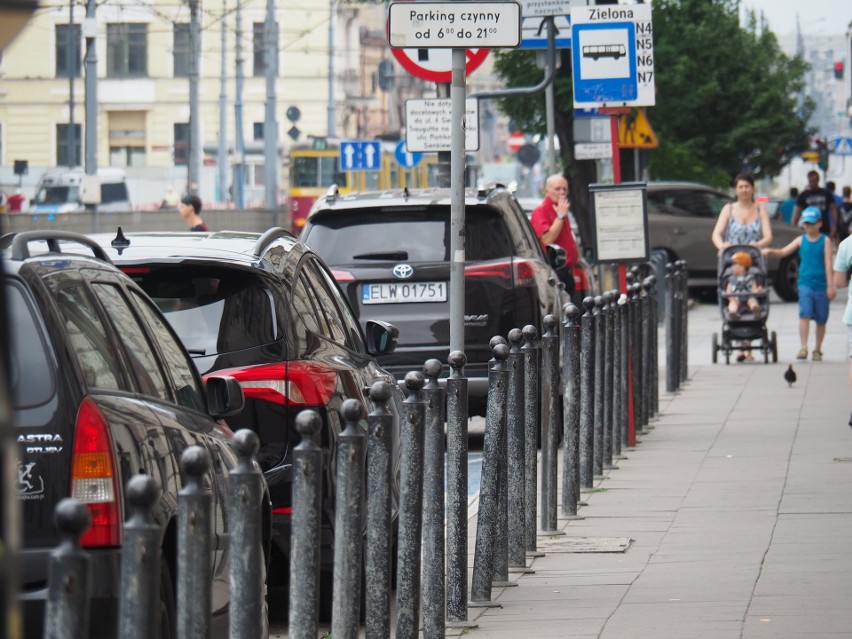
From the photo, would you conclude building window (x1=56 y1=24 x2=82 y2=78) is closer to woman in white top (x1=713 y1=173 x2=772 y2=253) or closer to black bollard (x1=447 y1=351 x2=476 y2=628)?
woman in white top (x1=713 y1=173 x2=772 y2=253)

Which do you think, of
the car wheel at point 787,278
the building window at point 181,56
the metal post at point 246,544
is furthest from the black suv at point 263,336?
the building window at point 181,56

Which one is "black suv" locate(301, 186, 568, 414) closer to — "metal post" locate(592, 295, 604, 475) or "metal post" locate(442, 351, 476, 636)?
"metal post" locate(592, 295, 604, 475)

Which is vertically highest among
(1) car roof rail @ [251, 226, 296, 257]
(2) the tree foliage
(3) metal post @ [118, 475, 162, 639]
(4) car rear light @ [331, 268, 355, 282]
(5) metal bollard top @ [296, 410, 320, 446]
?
(2) the tree foliage

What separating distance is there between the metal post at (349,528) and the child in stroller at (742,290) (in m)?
14.0

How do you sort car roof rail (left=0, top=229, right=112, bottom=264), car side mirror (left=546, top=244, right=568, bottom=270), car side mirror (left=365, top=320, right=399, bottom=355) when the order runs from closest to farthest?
car roof rail (left=0, top=229, right=112, bottom=264) → car side mirror (left=365, top=320, right=399, bottom=355) → car side mirror (left=546, top=244, right=568, bottom=270)

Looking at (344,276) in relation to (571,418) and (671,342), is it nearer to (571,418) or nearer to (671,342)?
(571,418)

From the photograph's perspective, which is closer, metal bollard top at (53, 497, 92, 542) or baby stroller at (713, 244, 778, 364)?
metal bollard top at (53, 497, 92, 542)

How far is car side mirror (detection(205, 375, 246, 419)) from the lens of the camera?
19.9ft

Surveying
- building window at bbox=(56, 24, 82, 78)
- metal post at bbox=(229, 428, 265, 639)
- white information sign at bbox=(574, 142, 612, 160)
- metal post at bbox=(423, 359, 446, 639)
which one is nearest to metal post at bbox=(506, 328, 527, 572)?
metal post at bbox=(423, 359, 446, 639)

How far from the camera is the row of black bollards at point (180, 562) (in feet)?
10.5

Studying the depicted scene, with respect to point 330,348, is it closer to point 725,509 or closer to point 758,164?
point 725,509

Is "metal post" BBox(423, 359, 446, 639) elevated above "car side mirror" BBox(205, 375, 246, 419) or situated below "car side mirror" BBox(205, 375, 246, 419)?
below

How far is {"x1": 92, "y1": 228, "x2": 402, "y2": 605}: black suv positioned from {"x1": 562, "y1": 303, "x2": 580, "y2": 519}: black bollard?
2.02m

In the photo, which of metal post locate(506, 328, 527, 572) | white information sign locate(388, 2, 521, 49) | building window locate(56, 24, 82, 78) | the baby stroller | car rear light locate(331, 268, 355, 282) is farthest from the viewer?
building window locate(56, 24, 82, 78)
